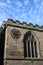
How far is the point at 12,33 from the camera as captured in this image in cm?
1497

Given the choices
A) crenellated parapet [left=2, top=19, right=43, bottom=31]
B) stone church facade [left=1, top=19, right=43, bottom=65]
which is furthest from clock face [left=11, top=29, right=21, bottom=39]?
crenellated parapet [left=2, top=19, right=43, bottom=31]

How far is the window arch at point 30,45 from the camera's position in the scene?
50.6 ft

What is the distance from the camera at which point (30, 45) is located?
15.8 m

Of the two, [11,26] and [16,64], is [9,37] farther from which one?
[16,64]

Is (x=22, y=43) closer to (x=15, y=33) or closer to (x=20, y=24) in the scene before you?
(x=15, y=33)

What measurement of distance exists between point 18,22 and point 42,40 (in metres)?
3.51

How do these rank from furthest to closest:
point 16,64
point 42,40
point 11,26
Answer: point 42,40 < point 11,26 < point 16,64

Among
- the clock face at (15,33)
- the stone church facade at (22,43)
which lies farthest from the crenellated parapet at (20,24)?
the clock face at (15,33)

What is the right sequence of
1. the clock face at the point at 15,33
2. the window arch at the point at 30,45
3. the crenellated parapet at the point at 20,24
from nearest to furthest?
the clock face at the point at 15,33, the crenellated parapet at the point at 20,24, the window arch at the point at 30,45

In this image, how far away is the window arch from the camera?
1542 cm

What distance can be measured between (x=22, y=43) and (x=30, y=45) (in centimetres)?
106

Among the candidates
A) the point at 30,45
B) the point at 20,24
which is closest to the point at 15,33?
the point at 20,24

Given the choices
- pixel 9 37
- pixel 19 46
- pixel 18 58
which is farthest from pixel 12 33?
pixel 18 58

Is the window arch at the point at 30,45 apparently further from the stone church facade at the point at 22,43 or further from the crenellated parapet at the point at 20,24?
the crenellated parapet at the point at 20,24
